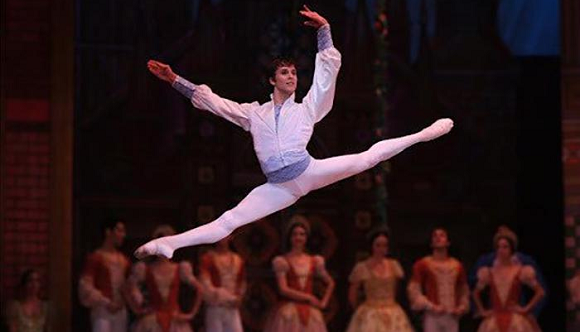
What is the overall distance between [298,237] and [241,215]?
3.52 m

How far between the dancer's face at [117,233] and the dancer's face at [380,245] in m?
1.68

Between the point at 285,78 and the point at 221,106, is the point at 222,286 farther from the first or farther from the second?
the point at 285,78

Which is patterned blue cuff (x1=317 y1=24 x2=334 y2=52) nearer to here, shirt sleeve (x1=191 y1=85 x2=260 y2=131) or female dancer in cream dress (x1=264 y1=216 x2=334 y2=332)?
shirt sleeve (x1=191 y1=85 x2=260 y2=131)

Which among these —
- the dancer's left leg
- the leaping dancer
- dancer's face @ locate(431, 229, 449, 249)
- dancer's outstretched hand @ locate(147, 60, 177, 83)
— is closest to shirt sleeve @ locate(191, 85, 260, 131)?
the leaping dancer

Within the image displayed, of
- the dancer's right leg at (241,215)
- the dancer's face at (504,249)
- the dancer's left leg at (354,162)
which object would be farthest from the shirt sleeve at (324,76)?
the dancer's face at (504,249)

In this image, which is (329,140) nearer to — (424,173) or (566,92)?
(424,173)

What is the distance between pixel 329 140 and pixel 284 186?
4668 millimetres

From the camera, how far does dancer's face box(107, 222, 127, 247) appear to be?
10.9m

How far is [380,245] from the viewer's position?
10891 mm

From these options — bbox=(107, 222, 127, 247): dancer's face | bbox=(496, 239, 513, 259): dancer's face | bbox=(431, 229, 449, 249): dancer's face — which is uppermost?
bbox=(107, 222, 127, 247): dancer's face

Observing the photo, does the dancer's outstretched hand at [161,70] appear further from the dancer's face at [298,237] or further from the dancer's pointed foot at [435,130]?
the dancer's face at [298,237]

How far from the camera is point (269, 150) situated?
744 centimetres

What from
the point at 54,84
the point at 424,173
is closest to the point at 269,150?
the point at 54,84

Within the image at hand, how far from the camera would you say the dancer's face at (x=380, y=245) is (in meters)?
10.9
